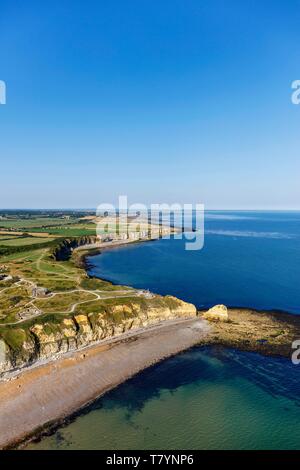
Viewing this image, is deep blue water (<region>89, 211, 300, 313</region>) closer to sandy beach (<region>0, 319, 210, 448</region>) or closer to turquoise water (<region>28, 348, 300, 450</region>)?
sandy beach (<region>0, 319, 210, 448</region>)

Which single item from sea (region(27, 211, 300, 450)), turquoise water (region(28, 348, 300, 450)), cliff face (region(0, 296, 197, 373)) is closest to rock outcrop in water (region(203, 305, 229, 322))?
cliff face (region(0, 296, 197, 373))

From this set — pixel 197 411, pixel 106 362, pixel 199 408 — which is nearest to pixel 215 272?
pixel 106 362

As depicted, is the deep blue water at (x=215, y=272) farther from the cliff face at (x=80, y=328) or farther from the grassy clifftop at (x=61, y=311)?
the grassy clifftop at (x=61, y=311)

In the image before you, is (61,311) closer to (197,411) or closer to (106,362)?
(106,362)

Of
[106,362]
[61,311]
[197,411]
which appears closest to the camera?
[197,411]

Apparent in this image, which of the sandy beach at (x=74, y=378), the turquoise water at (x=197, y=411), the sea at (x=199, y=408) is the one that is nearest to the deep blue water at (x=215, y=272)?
the sea at (x=199, y=408)

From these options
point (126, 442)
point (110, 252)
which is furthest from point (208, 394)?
point (110, 252)
